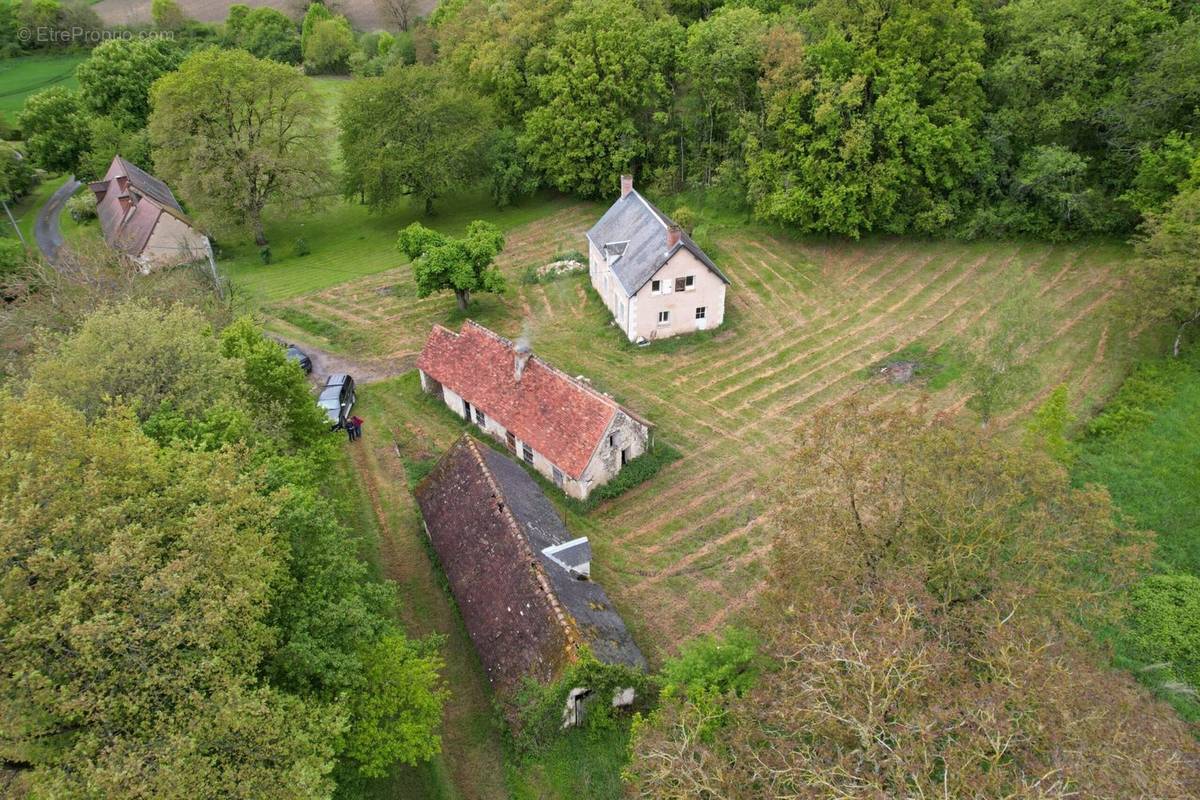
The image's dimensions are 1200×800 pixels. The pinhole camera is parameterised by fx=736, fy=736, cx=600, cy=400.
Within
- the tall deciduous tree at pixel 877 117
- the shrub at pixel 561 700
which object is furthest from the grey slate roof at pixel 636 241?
the shrub at pixel 561 700

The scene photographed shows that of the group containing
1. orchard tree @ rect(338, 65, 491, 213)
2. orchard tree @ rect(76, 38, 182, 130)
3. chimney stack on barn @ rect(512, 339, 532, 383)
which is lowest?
chimney stack on barn @ rect(512, 339, 532, 383)

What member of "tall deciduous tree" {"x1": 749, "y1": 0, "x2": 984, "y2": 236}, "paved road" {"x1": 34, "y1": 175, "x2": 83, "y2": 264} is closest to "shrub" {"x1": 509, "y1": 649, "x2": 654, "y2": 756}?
"tall deciduous tree" {"x1": 749, "y1": 0, "x2": 984, "y2": 236}

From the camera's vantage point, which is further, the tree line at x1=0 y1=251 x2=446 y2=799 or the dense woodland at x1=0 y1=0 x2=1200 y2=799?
the tree line at x1=0 y1=251 x2=446 y2=799

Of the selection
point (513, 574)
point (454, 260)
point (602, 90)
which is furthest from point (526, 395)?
point (602, 90)

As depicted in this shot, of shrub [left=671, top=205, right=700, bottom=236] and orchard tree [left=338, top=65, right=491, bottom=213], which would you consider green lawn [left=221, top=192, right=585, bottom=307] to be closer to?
orchard tree [left=338, top=65, right=491, bottom=213]

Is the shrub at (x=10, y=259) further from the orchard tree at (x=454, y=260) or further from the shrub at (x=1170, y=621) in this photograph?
the shrub at (x=1170, y=621)

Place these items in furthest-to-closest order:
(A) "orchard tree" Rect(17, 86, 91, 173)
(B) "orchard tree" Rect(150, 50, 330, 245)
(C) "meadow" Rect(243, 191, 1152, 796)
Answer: (A) "orchard tree" Rect(17, 86, 91, 173) < (B) "orchard tree" Rect(150, 50, 330, 245) < (C) "meadow" Rect(243, 191, 1152, 796)

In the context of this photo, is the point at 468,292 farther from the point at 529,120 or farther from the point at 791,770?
the point at 791,770
